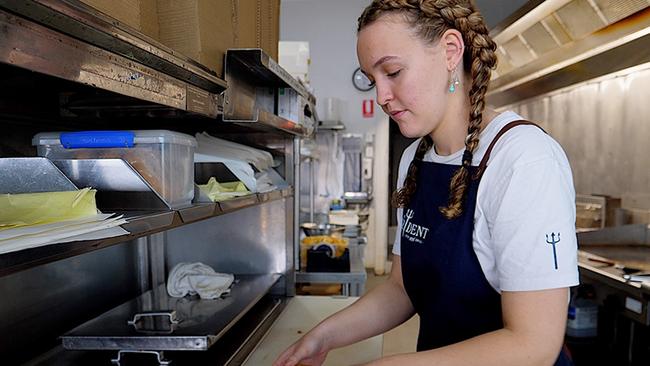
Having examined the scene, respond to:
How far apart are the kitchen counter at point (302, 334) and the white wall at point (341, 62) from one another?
3829 millimetres

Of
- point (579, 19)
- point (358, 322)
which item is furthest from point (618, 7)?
point (358, 322)

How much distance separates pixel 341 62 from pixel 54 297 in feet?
16.6

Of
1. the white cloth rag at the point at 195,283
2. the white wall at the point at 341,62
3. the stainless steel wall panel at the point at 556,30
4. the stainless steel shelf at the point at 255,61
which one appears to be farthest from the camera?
the white wall at the point at 341,62

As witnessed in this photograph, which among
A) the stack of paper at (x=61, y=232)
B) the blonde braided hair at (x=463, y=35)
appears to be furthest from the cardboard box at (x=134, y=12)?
the blonde braided hair at (x=463, y=35)

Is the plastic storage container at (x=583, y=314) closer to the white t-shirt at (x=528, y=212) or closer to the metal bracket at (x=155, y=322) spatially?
the white t-shirt at (x=528, y=212)

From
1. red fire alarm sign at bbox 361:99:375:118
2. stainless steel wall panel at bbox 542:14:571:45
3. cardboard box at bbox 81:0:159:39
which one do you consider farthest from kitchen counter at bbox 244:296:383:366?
red fire alarm sign at bbox 361:99:375:118

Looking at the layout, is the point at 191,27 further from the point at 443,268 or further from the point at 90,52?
the point at 443,268

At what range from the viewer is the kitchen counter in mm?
1391

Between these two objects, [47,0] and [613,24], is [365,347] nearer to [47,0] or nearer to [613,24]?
[47,0]

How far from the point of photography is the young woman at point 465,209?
0.85 meters

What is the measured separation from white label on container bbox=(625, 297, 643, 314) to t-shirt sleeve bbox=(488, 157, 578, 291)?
145 cm

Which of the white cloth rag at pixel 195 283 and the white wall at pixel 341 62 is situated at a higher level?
the white wall at pixel 341 62

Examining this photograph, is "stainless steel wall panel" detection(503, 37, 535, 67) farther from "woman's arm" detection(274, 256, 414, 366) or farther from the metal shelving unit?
"woman's arm" detection(274, 256, 414, 366)

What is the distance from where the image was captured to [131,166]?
0.89 m
